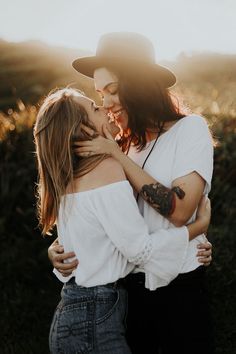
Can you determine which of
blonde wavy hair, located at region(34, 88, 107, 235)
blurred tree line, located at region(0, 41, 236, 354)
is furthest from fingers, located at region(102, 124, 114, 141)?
blurred tree line, located at region(0, 41, 236, 354)

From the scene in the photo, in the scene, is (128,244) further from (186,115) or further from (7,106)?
(7,106)

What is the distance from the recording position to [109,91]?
3119 mm

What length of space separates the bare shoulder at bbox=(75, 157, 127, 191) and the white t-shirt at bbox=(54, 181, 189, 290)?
0.04 m

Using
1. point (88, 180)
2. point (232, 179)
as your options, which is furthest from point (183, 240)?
point (232, 179)

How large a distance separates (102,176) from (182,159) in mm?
474

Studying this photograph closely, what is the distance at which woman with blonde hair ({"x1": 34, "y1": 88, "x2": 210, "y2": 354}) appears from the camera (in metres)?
2.61

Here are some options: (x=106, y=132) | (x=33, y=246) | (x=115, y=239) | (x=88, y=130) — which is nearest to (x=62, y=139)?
(x=88, y=130)

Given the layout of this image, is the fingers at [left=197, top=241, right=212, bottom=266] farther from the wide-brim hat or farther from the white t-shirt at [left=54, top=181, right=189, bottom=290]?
the wide-brim hat

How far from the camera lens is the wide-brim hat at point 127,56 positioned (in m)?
→ 3.14

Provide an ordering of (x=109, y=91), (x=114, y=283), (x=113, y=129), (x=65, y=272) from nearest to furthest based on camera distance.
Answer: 1. (x=114, y=283)
2. (x=65, y=272)
3. (x=113, y=129)
4. (x=109, y=91)

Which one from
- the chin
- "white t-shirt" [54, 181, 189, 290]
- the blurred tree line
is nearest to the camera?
"white t-shirt" [54, 181, 189, 290]

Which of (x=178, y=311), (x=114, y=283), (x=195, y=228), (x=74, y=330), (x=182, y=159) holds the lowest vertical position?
(x=178, y=311)

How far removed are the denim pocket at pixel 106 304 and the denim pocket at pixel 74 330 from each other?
0.04 m

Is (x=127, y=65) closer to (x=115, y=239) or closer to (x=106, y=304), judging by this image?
(x=115, y=239)
